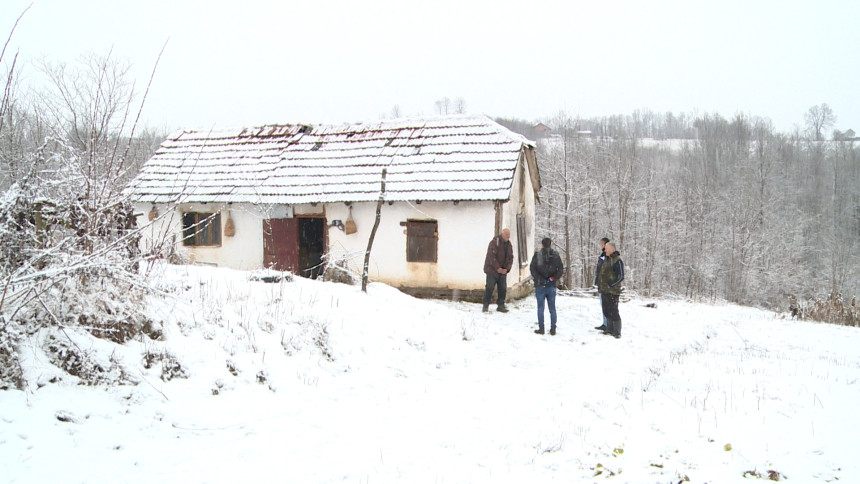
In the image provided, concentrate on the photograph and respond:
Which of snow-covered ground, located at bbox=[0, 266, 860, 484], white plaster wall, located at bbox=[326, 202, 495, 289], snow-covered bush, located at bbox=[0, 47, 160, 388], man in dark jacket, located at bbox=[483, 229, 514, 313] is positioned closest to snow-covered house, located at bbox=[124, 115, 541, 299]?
white plaster wall, located at bbox=[326, 202, 495, 289]

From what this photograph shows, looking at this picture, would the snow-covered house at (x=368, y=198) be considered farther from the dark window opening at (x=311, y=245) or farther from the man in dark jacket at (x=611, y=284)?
the man in dark jacket at (x=611, y=284)

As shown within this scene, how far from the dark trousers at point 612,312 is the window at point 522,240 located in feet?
17.2

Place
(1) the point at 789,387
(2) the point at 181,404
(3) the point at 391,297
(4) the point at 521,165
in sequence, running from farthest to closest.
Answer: (4) the point at 521,165, (3) the point at 391,297, (1) the point at 789,387, (2) the point at 181,404

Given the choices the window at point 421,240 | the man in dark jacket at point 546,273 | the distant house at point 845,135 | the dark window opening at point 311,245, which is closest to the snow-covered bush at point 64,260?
the man in dark jacket at point 546,273

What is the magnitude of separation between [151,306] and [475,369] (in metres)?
4.27

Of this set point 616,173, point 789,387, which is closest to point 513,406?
point 789,387

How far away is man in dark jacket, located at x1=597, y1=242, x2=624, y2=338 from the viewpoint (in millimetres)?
10200

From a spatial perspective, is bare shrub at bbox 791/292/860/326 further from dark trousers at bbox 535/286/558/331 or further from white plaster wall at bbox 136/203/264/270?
white plaster wall at bbox 136/203/264/270

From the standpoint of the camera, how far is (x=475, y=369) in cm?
748

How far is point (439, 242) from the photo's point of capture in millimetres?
14547

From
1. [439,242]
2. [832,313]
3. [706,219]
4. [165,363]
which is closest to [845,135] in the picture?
[706,219]

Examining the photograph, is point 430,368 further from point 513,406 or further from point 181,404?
point 181,404

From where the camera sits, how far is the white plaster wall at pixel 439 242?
14.2 metres

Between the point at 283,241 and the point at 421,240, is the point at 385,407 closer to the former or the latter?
the point at 421,240
